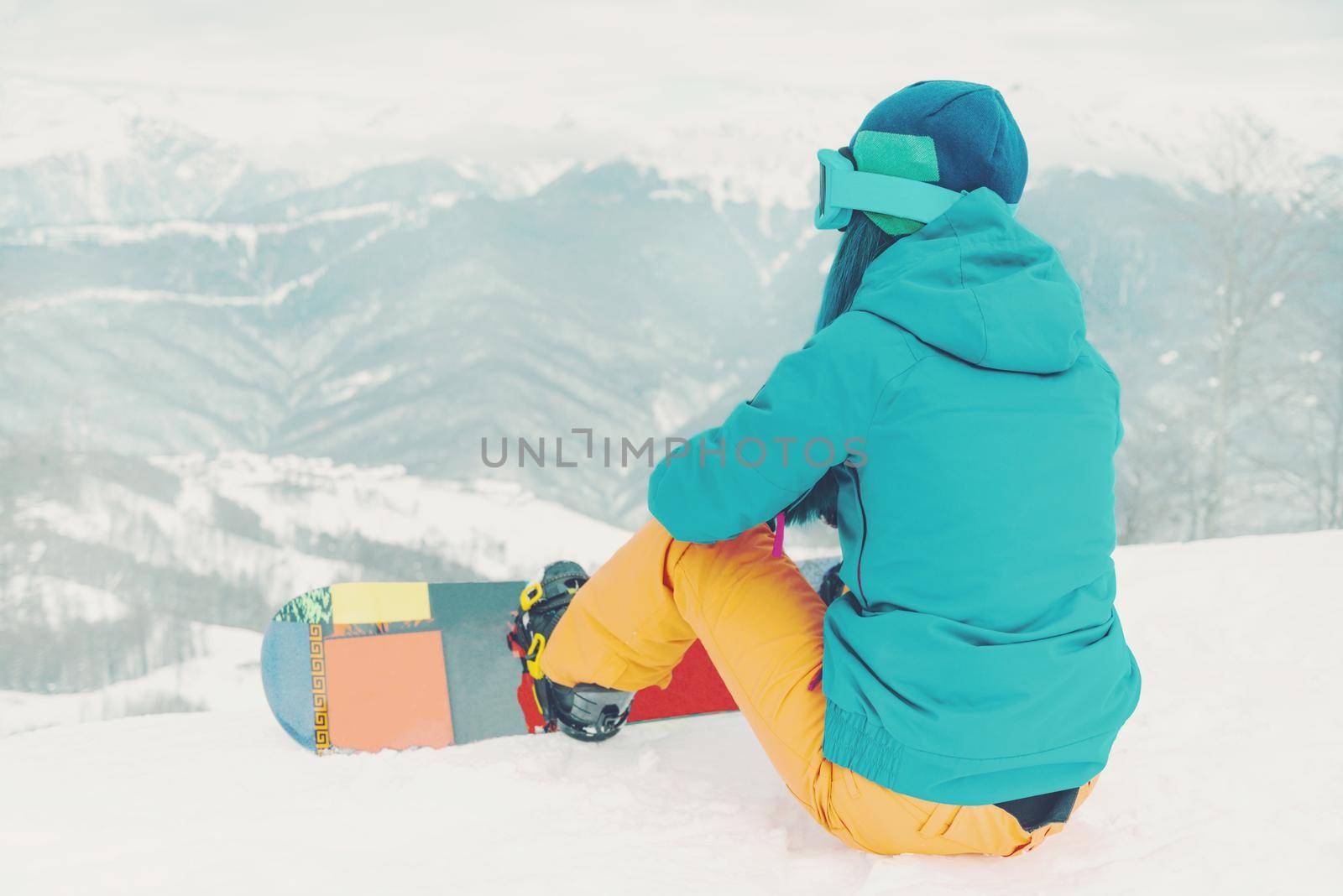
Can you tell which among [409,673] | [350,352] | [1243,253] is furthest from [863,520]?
[350,352]

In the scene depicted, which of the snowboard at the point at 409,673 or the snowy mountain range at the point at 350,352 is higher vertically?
the snowboard at the point at 409,673

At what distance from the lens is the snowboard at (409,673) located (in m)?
1.64

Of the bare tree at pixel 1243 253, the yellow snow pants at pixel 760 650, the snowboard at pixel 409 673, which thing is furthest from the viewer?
the bare tree at pixel 1243 253

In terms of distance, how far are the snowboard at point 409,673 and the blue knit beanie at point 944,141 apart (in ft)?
3.35

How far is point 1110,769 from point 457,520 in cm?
2196

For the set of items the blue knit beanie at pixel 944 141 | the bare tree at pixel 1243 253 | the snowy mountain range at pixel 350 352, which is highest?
the blue knit beanie at pixel 944 141

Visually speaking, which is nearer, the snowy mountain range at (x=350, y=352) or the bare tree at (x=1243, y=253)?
the bare tree at (x=1243, y=253)

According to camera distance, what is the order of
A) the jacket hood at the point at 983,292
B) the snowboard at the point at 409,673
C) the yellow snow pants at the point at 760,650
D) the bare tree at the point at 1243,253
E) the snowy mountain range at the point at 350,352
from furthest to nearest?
the snowy mountain range at the point at 350,352, the bare tree at the point at 1243,253, the snowboard at the point at 409,673, the yellow snow pants at the point at 760,650, the jacket hood at the point at 983,292

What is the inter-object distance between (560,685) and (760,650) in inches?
16.7

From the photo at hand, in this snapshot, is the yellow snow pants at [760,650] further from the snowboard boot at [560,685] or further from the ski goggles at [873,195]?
the ski goggles at [873,195]

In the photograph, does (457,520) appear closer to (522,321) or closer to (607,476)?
(607,476)

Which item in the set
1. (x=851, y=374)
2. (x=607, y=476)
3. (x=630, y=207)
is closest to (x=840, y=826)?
(x=851, y=374)

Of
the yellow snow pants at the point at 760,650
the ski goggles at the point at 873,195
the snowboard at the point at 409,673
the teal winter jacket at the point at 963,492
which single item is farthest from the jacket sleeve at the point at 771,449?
the snowboard at the point at 409,673

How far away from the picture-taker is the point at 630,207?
38.5 meters
